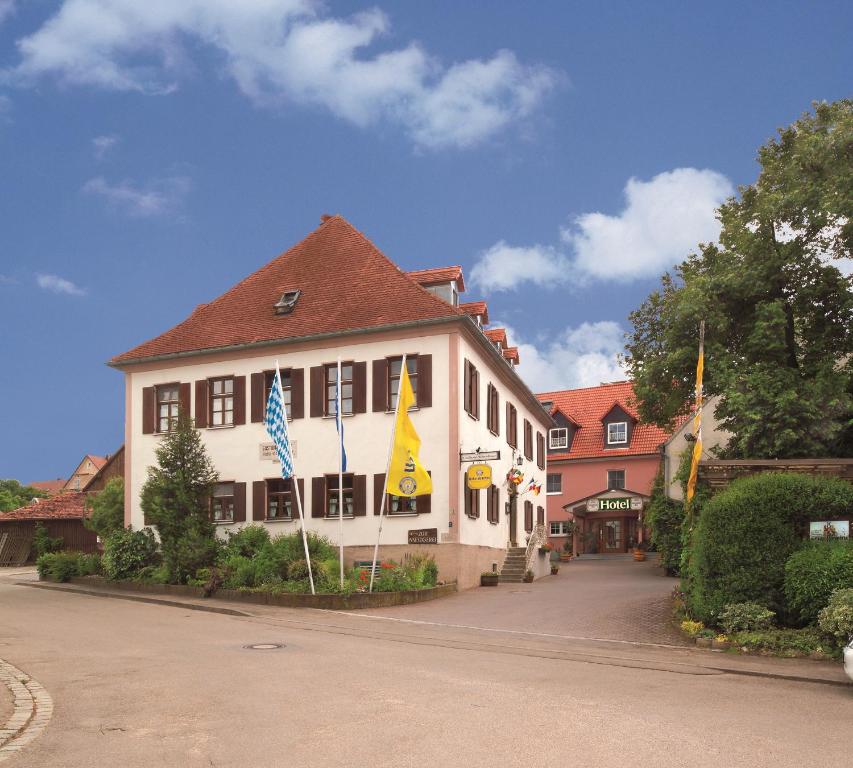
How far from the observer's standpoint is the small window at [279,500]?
110 feet

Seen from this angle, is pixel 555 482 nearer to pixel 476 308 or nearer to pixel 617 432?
pixel 617 432

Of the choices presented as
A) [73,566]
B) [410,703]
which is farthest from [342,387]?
[410,703]

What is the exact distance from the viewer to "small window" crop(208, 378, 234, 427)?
115 feet

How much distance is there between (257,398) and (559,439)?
30479 millimetres

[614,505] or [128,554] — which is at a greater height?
[614,505]

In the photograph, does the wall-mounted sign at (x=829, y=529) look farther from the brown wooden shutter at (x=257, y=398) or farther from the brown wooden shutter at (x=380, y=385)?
the brown wooden shutter at (x=257, y=398)

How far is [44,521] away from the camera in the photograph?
51156 millimetres

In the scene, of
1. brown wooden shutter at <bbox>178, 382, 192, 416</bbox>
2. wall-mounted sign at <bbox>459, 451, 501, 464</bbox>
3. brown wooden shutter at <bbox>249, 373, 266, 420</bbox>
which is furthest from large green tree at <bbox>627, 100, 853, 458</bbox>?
brown wooden shutter at <bbox>178, 382, 192, 416</bbox>

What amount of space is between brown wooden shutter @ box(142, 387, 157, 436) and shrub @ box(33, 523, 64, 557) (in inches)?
663

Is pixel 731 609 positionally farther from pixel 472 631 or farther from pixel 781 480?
pixel 472 631

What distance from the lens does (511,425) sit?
39969 mm

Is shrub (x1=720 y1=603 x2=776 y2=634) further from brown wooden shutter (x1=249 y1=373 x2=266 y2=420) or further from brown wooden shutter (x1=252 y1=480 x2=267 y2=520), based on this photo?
brown wooden shutter (x1=249 y1=373 x2=266 y2=420)

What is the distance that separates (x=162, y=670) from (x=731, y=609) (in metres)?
9.33

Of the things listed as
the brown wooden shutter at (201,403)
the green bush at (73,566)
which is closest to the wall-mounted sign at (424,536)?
the brown wooden shutter at (201,403)
